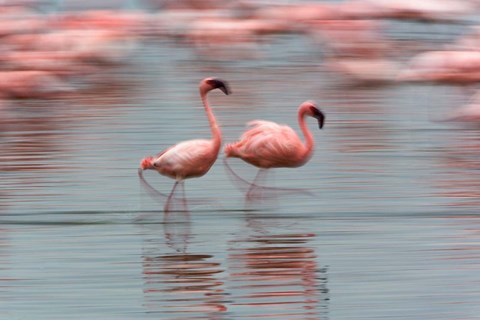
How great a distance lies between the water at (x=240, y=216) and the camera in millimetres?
6223

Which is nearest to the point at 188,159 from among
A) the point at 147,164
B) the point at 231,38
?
the point at 147,164

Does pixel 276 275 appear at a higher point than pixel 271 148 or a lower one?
lower

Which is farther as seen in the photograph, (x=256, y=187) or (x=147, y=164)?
(x=256, y=187)

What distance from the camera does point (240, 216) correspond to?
7926mm

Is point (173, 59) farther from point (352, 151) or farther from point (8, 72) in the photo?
point (352, 151)

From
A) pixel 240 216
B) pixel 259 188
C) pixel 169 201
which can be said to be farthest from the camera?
pixel 259 188

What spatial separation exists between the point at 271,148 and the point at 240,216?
76 cm

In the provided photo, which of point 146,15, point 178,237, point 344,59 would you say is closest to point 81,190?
point 178,237

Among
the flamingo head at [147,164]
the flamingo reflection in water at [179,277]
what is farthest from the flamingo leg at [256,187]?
the flamingo reflection in water at [179,277]

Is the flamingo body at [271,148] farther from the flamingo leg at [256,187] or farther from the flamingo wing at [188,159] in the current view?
the flamingo wing at [188,159]

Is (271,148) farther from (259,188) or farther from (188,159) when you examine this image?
(188,159)

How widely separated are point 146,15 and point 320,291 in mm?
11050

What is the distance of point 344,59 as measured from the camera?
13.6m

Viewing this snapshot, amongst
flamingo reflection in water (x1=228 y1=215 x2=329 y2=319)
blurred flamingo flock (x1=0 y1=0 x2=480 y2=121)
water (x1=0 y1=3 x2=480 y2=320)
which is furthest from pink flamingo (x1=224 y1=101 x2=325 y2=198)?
blurred flamingo flock (x1=0 y1=0 x2=480 y2=121)
